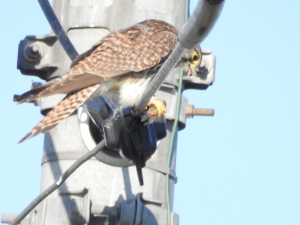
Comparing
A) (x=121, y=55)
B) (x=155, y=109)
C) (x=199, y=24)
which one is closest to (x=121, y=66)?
(x=121, y=55)

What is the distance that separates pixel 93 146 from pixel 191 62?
990 mm

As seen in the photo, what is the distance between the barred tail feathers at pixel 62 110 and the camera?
138 inches

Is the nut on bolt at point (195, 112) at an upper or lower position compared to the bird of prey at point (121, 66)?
lower

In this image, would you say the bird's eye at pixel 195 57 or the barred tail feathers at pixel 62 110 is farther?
the bird's eye at pixel 195 57

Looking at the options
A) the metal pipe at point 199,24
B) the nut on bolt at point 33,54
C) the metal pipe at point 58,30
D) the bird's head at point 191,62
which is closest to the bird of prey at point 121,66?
the bird's head at point 191,62

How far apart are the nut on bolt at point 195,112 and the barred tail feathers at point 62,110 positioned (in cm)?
55

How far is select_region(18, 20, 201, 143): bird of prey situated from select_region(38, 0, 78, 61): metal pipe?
0.12 m

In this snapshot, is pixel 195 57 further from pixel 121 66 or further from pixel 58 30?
pixel 58 30

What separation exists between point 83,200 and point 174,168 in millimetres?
583

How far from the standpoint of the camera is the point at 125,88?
4414mm

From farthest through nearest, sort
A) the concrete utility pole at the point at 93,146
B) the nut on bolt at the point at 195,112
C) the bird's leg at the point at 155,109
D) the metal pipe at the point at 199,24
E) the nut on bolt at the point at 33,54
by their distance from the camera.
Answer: the nut on bolt at the point at 195,112, the nut on bolt at the point at 33,54, the concrete utility pole at the point at 93,146, the bird's leg at the point at 155,109, the metal pipe at the point at 199,24

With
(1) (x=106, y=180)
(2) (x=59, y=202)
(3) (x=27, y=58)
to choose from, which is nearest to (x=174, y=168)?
(1) (x=106, y=180)

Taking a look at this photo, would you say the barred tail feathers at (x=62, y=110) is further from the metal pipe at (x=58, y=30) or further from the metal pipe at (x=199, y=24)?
the metal pipe at (x=199, y=24)

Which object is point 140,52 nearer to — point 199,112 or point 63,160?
point 199,112
